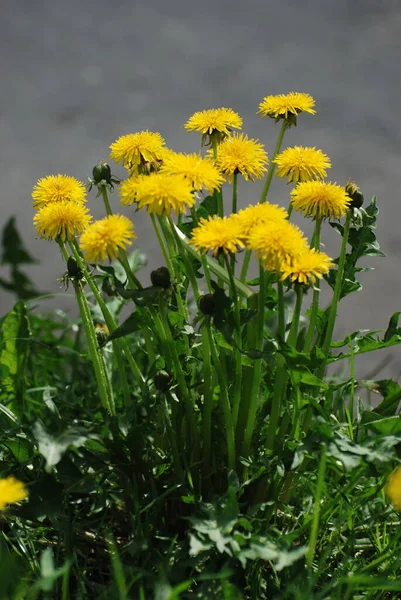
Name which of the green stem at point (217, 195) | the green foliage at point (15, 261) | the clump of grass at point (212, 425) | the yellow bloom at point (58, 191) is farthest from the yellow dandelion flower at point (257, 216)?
the green foliage at point (15, 261)

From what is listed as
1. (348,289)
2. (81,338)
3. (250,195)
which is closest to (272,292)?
(348,289)

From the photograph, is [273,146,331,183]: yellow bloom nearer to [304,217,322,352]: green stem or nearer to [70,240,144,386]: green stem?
[304,217,322,352]: green stem

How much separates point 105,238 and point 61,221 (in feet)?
0.52

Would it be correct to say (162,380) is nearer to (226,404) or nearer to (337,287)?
(226,404)

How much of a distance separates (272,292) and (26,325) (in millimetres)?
598

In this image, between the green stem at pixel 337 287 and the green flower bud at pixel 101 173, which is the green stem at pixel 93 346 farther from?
the green stem at pixel 337 287

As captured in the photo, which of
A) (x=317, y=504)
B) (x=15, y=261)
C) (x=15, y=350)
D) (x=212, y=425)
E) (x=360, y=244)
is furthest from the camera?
(x=15, y=261)

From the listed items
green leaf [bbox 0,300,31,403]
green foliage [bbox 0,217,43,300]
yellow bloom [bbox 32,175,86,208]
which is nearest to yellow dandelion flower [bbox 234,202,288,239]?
yellow bloom [bbox 32,175,86,208]

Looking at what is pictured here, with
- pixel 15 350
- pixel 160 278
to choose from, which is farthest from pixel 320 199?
pixel 15 350

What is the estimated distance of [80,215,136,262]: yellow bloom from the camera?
Result: 4.27 feet

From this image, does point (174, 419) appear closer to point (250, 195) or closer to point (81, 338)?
point (81, 338)

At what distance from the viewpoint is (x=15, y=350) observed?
2.00 meters

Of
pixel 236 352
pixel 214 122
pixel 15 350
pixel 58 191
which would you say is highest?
pixel 214 122

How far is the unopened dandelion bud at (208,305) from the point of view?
132 cm
